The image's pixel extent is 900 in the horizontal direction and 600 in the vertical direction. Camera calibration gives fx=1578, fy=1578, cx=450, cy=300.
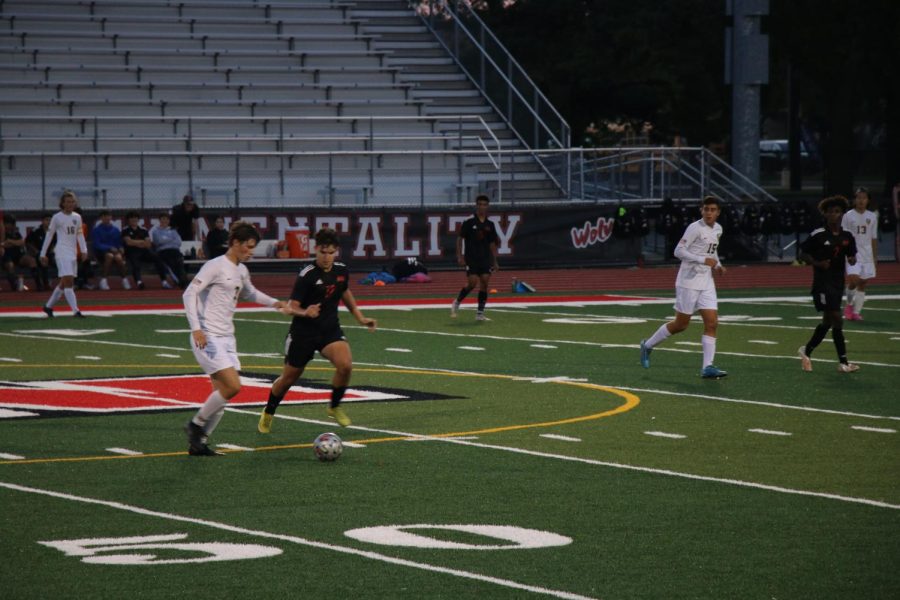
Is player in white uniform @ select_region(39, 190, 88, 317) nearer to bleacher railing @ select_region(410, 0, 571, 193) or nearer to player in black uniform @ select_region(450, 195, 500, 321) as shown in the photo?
player in black uniform @ select_region(450, 195, 500, 321)

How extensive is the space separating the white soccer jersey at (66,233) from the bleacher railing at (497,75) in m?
15.1

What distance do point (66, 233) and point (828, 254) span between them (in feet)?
40.2

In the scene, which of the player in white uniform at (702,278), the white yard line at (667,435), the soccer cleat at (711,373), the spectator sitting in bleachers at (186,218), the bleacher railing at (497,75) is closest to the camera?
the white yard line at (667,435)

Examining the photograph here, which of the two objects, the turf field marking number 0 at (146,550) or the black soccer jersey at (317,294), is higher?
the black soccer jersey at (317,294)

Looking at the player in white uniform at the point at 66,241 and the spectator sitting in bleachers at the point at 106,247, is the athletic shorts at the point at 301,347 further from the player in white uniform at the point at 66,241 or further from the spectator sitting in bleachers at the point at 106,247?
the spectator sitting in bleachers at the point at 106,247

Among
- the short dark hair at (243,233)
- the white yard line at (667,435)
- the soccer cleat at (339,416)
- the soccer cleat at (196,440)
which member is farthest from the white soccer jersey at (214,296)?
the white yard line at (667,435)

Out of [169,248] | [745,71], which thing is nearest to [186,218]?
[169,248]

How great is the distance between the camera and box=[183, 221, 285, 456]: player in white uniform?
476 inches

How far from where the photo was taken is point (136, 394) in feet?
52.1

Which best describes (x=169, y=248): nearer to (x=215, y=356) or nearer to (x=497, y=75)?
(x=497, y=75)

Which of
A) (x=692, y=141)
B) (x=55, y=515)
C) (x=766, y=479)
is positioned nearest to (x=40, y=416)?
(x=55, y=515)

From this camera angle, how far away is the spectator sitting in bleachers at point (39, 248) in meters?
30.4

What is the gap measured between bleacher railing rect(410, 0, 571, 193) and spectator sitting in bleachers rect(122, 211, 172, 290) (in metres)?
10.3

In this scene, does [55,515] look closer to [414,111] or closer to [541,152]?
[541,152]
